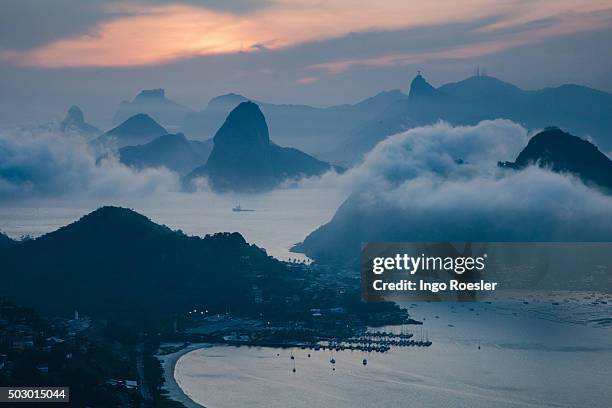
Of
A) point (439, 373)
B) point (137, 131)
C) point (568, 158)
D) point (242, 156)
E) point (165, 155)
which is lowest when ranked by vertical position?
point (439, 373)

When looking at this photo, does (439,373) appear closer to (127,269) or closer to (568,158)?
(127,269)

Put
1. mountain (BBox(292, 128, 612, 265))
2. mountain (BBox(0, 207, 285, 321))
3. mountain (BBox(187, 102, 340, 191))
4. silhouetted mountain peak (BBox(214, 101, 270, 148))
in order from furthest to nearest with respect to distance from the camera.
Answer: mountain (BBox(187, 102, 340, 191)), silhouetted mountain peak (BBox(214, 101, 270, 148)), mountain (BBox(292, 128, 612, 265)), mountain (BBox(0, 207, 285, 321))

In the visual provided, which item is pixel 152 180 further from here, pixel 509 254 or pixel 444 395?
pixel 444 395

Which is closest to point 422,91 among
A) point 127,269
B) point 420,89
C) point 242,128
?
point 420,89

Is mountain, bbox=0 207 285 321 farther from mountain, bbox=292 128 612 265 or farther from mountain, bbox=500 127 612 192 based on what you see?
mountain, bbox=500 127 612 192

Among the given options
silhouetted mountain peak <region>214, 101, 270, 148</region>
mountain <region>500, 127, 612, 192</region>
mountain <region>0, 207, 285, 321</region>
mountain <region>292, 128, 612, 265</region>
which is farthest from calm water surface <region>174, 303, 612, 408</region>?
silhouetted mountain peak <region>214, 101, 270, 148</region>

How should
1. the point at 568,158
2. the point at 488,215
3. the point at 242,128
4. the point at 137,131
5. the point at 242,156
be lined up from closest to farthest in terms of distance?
the point at 488,215 < the point at 568,158 < the point at 242,156 < the point at 242,128 < the point at 137,131
